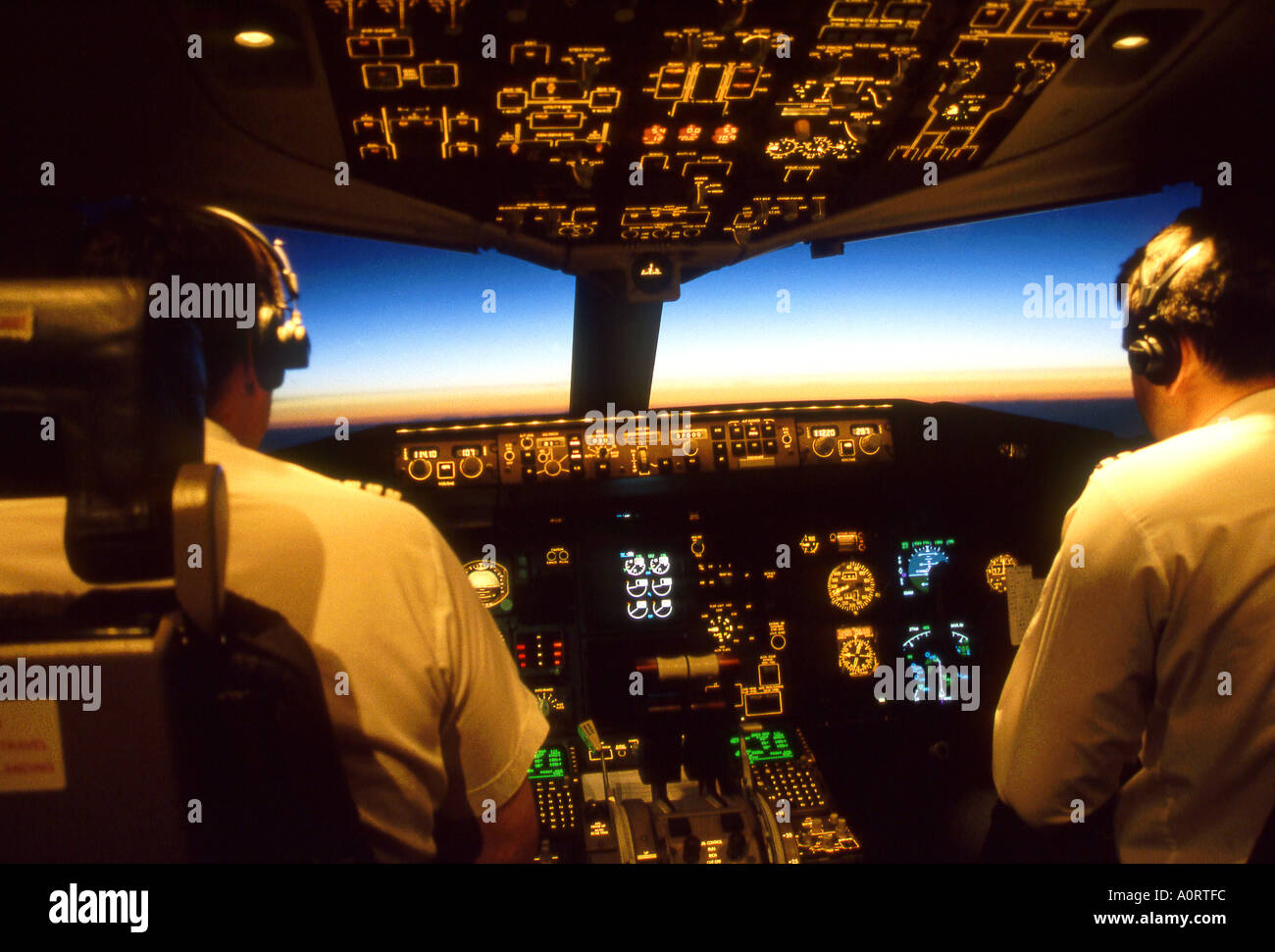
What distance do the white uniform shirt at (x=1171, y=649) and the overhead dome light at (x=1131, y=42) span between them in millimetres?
874

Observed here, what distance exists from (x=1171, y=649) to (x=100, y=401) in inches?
50.1

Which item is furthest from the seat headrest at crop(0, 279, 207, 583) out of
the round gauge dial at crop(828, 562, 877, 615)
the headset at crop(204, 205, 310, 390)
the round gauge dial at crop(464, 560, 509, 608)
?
the round gauge dial at crop(828, 562, 877, 615)

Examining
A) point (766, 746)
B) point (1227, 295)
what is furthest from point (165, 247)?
point (766, 746)

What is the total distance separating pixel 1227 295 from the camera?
1.19 meters

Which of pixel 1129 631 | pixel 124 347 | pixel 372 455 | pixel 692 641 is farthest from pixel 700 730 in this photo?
pixel 124 347

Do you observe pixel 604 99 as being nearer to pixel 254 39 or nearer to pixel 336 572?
pixel 254 39

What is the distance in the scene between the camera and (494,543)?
2.30m

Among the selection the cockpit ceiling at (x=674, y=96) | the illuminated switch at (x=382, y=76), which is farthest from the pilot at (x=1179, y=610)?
the illuminated switch at (x=382, y=76)

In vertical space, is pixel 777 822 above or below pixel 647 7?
below

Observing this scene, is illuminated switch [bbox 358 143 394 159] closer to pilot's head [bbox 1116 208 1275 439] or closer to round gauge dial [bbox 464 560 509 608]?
round gauge dial [bbox 464 560 509 608]

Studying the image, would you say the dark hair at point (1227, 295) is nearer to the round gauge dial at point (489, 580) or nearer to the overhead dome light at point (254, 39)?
the overhead dome light at point (254, 39)

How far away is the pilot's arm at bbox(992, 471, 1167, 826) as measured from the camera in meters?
1.10
